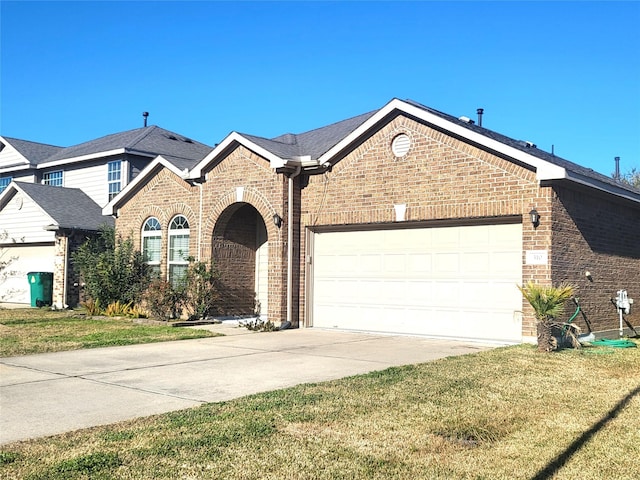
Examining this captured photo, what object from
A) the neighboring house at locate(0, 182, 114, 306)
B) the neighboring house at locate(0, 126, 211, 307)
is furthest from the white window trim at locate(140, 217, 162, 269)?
the neighboring house at locate(0, 182, 114, 306)

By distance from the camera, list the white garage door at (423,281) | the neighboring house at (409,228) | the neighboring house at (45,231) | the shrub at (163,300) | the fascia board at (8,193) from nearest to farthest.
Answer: the neighboring house at (409,228)
the white garage door at (423,281)
the shrub at (163,300)
the neighboring house at (45,231)
the fascia board at (8,193)

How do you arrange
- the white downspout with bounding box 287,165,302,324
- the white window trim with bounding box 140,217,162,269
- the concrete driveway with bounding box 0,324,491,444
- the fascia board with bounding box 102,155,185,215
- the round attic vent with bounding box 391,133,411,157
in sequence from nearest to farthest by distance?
the concrete driveway with bounding box 0,324,491,444 < the round attic vent with bounding box 391,133,411,157 < the white downspout with bounding box 287,165,302,324 < the fascia board with bounding box 102,155,185,215 < the white window trim with bounding box 140,217,162,269

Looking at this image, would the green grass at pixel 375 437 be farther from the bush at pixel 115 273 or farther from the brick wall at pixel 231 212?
the bush at pixel 115 273

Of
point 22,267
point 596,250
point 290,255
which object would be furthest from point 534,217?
point 22,267

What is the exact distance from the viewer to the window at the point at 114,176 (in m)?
25.1

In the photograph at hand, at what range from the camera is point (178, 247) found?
1827 cm

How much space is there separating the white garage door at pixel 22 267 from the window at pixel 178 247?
6.28 meters

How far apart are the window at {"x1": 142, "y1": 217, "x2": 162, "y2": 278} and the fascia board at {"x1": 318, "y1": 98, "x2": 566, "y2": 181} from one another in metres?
6.45

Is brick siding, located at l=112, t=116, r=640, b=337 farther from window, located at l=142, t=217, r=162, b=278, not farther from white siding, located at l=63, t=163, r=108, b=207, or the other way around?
white siding, located at l=63, t=163, r=108, b=207

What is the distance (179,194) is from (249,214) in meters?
2.15

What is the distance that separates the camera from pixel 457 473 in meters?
4.79

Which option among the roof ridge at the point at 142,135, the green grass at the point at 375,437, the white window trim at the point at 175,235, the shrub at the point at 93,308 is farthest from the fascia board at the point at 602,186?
the roof ridge at the point at 142,135

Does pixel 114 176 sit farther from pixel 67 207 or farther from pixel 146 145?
pixel 67 207

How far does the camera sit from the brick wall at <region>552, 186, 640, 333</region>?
12.4m
